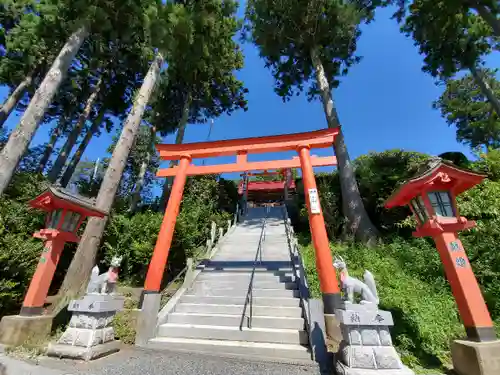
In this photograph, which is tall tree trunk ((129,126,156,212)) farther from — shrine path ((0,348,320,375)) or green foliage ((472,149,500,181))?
green foliage ((472,149,500,181))

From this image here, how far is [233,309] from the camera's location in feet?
18.0

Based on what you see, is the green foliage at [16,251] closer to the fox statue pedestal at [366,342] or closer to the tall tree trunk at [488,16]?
the fox statue pedestal at [366,342]

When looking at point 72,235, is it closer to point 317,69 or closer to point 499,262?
point 499,262

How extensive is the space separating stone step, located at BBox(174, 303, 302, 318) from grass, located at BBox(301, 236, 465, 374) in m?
1.36

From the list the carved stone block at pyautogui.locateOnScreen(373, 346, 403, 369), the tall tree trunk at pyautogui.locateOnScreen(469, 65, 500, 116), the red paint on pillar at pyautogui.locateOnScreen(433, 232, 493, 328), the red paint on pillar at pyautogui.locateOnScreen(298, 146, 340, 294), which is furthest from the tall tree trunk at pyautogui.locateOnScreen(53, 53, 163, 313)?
the tall tree trunk at pyautogui.locateOnScreen(469, 65, 500, 116)

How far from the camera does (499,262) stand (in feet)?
19.0

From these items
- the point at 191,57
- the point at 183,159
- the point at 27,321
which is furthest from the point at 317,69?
the point at 27,321

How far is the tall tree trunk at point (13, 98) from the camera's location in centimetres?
1225

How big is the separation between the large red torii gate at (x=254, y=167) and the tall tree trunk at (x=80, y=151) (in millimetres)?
9966

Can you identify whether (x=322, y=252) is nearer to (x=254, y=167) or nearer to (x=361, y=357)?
(x=361, y=357)

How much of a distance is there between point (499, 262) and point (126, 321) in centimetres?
886

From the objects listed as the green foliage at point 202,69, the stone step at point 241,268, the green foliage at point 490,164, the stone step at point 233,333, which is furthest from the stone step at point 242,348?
the green foliage at point 202,69

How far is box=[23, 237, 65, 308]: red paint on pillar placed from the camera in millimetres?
4891

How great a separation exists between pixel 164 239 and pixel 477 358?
614 centimetres
